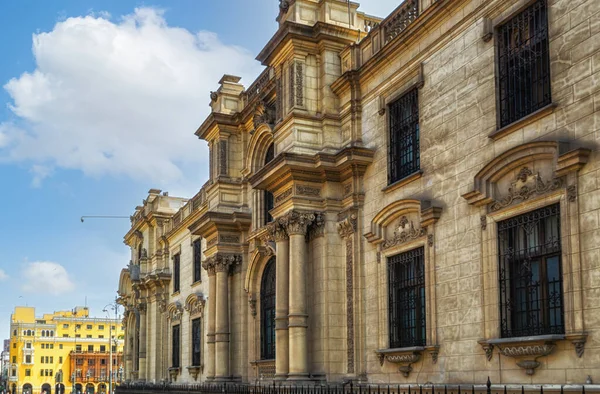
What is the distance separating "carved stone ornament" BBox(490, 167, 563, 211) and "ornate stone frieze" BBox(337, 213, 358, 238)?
18.6ft

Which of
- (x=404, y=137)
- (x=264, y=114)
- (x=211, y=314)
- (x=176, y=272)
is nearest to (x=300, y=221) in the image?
(x=404, y=137)

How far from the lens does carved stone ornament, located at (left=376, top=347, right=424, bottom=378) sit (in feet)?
57.3

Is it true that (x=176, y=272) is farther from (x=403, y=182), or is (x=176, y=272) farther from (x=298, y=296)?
(x=403, y=182)

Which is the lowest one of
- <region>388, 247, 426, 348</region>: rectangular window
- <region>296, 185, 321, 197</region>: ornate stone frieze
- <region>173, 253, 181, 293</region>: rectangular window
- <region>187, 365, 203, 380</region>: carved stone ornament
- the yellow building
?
the yellow building

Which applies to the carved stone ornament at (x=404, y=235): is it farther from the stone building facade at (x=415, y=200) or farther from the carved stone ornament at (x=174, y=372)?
the carved stone ornament at (x=174, y=372)

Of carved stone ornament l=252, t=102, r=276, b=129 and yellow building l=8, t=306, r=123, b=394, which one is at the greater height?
carved stone ornament l=252, t=102, r=276, b=129

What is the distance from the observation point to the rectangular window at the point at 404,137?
18.7 m

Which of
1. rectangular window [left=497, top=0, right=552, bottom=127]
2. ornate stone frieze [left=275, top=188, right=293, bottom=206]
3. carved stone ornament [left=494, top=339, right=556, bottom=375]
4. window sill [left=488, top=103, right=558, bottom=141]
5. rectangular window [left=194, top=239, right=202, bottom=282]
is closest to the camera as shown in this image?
carved stone ornament [left=494, top=339, right=556, bottom=375]

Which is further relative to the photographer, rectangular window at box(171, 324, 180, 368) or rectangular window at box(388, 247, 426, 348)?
rectangular window at box(171, 324, 180, 368)

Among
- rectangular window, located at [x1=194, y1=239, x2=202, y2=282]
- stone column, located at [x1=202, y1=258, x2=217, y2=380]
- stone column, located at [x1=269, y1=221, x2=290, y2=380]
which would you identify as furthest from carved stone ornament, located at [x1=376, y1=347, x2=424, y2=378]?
rectangular window, located at [x1=194, y1=239, x2=202, y2=282]

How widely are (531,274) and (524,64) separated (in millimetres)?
3774

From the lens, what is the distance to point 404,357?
17.9m

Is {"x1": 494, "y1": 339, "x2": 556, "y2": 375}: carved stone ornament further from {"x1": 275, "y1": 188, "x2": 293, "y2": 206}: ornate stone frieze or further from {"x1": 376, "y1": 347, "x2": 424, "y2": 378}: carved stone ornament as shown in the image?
{"x1": 275, "y1": 188, "x2": 293, "y2": 206}: ornate stone frieze

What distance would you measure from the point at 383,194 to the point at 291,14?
243 inches
